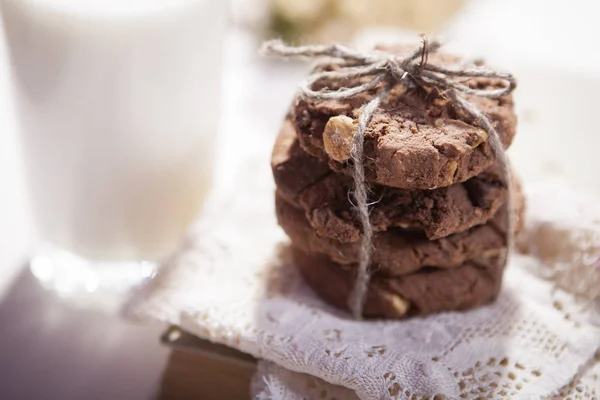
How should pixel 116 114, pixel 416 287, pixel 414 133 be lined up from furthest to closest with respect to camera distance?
pixel 116 114, pixel 416 287, pixel 414 133

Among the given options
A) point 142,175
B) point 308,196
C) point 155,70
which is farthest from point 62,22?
point 308,196

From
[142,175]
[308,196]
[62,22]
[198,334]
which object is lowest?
[198,334]

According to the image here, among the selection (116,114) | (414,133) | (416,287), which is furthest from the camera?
(116,114)

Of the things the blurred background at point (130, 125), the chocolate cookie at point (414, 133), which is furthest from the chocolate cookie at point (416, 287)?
the blurred background at point (130, 125)

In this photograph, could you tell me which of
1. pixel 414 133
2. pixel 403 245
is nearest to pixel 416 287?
pixel 403 245

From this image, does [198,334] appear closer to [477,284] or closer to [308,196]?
[308,196]

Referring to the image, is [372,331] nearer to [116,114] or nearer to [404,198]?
[404,198]

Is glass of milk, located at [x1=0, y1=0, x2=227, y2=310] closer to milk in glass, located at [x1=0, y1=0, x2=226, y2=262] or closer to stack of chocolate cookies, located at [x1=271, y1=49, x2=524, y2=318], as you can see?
milk in glass, located at [x1=0, y1=0, x2=226, y2=262]
